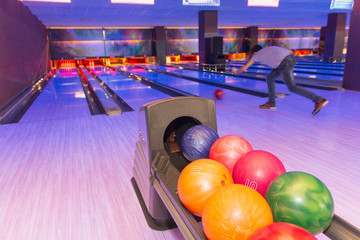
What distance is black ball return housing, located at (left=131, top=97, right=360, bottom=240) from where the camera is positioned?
1.13 metres

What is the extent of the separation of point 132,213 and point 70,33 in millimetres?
15097

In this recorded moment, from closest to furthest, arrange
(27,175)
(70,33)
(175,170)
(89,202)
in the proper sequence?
(175,170) < (89,202) < (27,175) < (70,33)

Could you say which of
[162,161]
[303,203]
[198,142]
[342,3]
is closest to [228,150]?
[198,142]

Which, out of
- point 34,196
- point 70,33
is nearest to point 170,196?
point 34,196

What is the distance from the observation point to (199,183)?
1.04 meters

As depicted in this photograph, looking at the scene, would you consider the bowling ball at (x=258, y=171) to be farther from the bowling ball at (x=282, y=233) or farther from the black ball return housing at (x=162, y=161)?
the bowling ball at (x=282, y=233)

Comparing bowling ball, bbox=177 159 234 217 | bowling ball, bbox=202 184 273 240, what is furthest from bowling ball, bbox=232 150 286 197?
bowling ball, bbox=202 184 273 240

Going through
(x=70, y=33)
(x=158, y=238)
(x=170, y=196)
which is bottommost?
(x=158, y=238)

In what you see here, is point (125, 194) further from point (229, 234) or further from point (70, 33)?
point (70, 33)

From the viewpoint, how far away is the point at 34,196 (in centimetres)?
153

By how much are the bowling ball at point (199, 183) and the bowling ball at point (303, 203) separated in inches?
8.3

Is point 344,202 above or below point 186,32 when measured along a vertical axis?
below

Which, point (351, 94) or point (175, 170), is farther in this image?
point (351, 94)

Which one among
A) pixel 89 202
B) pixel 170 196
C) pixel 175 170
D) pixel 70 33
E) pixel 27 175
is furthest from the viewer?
pixel 70 33
